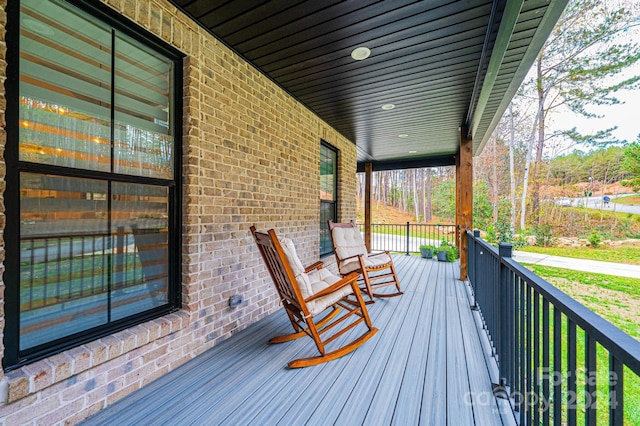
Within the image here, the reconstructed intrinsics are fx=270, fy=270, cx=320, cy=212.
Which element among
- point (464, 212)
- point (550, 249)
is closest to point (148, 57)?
point (464, 212)

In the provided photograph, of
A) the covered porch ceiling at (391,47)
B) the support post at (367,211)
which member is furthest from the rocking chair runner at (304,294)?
the support post at (367,211)

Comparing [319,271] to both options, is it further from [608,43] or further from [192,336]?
[608,43]

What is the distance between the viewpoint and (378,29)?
215 centimetres

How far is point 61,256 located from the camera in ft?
4.87

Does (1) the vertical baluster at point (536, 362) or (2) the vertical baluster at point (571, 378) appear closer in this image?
(2) the vertical baluster at point (571, 378)

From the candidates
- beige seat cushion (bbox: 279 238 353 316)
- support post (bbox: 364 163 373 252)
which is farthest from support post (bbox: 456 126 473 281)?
beige seat cushion (bbox: 279 238 353 316)

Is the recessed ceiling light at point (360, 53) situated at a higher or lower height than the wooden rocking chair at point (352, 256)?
higher

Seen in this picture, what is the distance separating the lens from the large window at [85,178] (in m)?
1.35

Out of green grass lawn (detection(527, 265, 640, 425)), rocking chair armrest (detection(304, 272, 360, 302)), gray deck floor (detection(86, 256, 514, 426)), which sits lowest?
green grass lawn (detection(527, 265, 640, 425))

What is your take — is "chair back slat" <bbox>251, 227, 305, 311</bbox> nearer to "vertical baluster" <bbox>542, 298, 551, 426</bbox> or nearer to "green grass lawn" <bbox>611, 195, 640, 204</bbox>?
"vertical baluster" <bbox>542, 298, 551, 426</bbox>

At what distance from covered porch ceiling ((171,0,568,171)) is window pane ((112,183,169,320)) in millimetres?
1393

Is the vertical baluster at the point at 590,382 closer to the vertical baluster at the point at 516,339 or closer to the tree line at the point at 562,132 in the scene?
the vertical baluster at the point at 516,339

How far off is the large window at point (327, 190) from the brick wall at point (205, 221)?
1025 mm

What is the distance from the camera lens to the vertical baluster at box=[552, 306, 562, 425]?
0.95m
